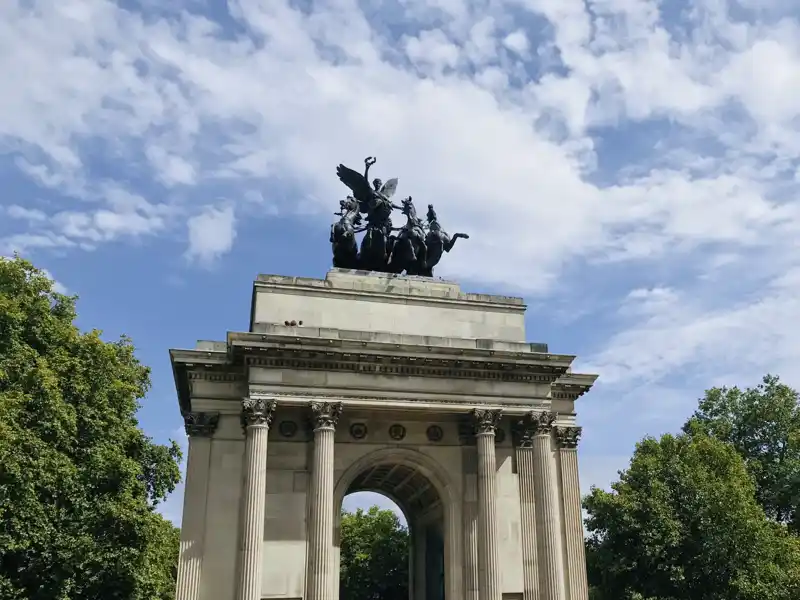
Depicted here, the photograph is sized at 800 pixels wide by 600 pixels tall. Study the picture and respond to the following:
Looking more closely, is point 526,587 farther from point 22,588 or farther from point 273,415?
point 22,588

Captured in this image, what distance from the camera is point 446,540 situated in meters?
26.9

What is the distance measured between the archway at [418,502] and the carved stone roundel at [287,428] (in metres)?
2.35

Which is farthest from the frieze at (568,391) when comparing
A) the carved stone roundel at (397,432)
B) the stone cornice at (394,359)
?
the carved stone roundel at (397,432)

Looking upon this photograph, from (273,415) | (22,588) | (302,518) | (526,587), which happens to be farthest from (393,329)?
(22,588)

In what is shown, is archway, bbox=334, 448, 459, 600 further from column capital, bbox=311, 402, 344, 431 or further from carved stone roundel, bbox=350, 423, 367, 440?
column capital, bbox=311, 402, 344, 431

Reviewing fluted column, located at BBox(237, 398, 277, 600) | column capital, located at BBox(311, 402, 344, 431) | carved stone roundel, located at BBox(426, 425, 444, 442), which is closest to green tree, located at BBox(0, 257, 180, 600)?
fluted column, located at BBox(237, 398, 277, 600)

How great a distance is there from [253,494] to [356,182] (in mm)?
13564

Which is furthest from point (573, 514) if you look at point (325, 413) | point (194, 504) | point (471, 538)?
point (194, 504)

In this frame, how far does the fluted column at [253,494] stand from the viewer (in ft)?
75.8

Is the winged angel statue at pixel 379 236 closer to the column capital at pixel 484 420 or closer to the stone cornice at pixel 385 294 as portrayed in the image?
the stone cornice at pixel 385 294

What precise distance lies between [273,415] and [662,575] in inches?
828

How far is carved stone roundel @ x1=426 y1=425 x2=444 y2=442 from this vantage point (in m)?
27.9

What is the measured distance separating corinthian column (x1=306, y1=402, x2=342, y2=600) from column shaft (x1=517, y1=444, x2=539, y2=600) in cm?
662

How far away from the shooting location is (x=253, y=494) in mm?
23875
